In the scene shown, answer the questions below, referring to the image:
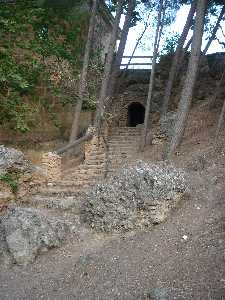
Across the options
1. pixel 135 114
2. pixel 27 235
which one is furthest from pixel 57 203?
pixel 135 114

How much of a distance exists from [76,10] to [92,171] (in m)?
10.2

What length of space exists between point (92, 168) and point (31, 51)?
18.3 feet

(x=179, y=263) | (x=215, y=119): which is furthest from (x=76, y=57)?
(x=179, y=263)

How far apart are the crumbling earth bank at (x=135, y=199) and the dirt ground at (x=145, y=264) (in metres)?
0.31

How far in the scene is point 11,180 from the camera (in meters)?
13.4

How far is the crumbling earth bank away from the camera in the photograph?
10.9 meters

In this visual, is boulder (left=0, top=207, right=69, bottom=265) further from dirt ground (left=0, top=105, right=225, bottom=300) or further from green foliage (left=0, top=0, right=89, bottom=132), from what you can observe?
green foliage (left=0, top=0, right=89, bottom=132)

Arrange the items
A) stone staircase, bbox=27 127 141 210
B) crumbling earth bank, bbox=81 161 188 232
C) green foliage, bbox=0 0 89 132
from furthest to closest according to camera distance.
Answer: green foliage, bbox=0 0 89 132 < stone staircase, bbox=27 127 141 210 < crumbling earth bank, bbox=81 161 188 232

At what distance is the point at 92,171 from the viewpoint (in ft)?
52.4

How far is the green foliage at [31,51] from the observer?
46.5ft

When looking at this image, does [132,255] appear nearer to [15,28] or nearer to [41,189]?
[41,189]

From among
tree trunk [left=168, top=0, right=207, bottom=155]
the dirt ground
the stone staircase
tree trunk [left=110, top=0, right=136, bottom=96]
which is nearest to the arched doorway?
the stone staircase

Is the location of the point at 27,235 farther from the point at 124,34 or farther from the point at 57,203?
the point at 124,34

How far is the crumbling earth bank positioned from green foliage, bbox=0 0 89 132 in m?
4.60
